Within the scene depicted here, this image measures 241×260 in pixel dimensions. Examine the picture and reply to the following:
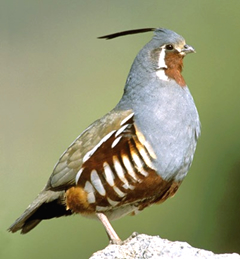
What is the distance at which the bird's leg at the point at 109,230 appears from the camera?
19.7 ft

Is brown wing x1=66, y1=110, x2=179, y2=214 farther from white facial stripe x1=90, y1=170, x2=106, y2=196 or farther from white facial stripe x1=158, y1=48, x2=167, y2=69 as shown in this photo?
white facial stripe x1=158, y1=48, x2=167, y2=69

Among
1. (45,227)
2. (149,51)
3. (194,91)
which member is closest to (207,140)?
(194,91)

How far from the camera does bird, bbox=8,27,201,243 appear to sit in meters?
5.98

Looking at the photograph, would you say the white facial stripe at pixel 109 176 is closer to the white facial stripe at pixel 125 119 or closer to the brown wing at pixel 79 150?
the brown wing at pixel 79 150

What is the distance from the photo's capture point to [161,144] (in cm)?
596

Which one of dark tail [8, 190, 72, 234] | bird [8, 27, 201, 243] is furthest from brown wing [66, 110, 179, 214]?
dark tail [8, 190, 72, 234]

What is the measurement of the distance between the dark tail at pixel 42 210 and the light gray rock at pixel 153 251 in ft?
2.15

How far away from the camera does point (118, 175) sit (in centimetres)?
602

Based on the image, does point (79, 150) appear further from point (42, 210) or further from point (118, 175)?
point (42, 210)

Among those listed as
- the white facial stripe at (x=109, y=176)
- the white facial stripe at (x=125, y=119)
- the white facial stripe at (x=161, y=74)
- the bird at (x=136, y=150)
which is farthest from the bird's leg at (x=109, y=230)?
the white facial stripe at (x=161, y=74)

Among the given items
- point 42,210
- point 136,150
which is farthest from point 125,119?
point 42,210

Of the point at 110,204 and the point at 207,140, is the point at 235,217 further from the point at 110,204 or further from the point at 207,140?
the point at 110,204

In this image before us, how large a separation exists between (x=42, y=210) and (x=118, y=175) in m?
0.72

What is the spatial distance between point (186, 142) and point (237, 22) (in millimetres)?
3862
